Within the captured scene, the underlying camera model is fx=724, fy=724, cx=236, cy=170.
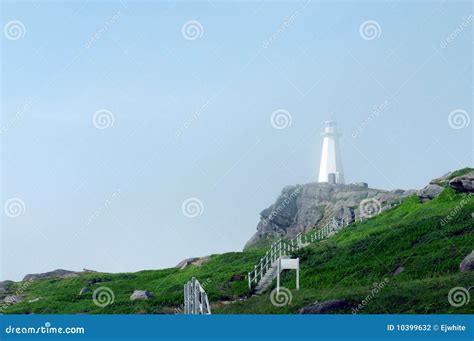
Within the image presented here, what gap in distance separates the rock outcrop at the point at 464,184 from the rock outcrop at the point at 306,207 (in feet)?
72.5

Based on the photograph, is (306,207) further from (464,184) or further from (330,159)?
(464,184)

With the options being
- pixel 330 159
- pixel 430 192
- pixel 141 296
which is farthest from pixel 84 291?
pixel 330 159

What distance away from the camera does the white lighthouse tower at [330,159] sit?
74938 mm

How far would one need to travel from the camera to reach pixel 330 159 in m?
75.9

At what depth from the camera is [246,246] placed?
6462 centimetres

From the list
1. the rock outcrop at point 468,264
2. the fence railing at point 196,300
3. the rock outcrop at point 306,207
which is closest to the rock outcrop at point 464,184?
the rock outcrop at point 468,264

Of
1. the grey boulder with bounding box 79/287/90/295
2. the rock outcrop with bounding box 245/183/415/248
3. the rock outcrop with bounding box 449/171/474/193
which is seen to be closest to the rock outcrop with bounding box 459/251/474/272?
the rock outcrop with bounding box 449/171/474/193

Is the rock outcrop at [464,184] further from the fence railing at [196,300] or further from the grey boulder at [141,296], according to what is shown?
the fence railing at [196,300]

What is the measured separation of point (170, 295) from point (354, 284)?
9.31m

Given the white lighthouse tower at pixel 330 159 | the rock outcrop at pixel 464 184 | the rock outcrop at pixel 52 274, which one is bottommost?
the rock outcrop at pixel 52 274

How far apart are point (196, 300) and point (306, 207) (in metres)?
46.7

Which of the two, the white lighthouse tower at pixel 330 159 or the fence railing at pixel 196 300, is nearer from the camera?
the fence railing at pixel 196 300
